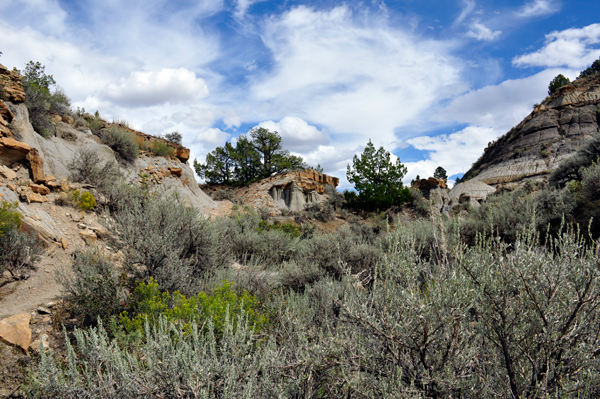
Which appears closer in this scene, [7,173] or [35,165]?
[7,173]

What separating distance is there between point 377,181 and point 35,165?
21.0 m

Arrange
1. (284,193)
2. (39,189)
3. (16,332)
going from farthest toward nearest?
(284,193) → (39,189) → (16,332)

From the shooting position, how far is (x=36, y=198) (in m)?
7.00

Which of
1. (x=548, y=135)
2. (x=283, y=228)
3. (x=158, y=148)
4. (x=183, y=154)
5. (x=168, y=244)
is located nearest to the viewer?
(x=168, y=244)

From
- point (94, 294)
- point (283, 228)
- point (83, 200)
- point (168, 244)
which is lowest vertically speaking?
point (94, 294)

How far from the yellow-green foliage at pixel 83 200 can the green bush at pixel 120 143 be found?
267 inches

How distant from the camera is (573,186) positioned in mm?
8336

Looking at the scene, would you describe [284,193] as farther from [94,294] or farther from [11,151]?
[94,294]

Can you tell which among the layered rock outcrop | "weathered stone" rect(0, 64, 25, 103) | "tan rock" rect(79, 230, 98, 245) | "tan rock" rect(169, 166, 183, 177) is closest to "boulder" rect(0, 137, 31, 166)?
"weathered stone" rect(0, 64, 25, 103)

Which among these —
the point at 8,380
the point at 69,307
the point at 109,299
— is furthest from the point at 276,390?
the point at 69,307

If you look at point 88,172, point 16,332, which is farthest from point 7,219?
point 88,172

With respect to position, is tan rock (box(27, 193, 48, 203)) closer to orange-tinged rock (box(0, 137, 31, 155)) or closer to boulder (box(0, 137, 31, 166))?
boulder (box(0, 137, 31, 166))

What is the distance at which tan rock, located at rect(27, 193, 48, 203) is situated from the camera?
6866 mm

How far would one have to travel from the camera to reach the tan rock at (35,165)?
7.49 meters
